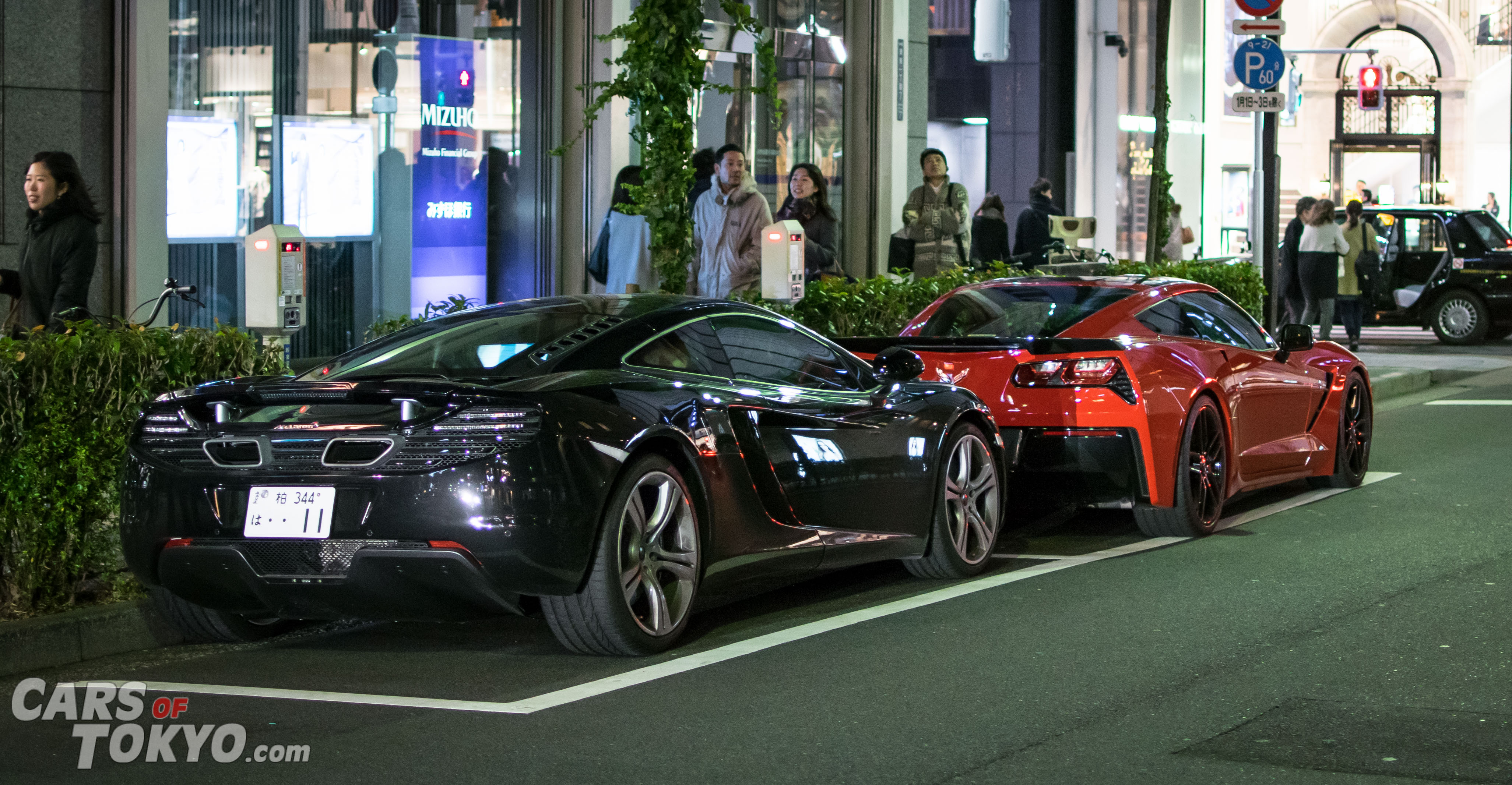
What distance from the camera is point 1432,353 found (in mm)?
22422

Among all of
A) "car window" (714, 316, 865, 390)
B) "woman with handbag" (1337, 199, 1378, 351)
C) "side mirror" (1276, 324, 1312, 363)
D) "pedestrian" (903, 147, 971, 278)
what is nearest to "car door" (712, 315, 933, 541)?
"car window" (714, 316, 865, 390)

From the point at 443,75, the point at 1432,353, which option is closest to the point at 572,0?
the point at 443,75

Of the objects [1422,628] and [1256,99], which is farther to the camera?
[1256,99]

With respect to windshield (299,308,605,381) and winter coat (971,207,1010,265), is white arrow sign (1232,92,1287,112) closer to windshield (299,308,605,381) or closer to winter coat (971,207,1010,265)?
winter coat (971,207,1010,265)

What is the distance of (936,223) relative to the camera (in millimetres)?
16500

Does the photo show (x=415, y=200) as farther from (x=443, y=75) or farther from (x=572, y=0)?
(x=572, y=0)

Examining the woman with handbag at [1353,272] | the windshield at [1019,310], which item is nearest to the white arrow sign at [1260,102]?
the woman with handbag at [1353,272]

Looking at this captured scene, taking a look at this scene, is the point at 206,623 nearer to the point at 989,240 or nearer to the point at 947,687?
the point at 947,687

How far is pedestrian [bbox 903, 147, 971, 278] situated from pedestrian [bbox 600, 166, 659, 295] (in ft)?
11.9

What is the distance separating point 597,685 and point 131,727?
1.39 m

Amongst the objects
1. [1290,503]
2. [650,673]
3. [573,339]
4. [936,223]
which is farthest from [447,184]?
[650,673]

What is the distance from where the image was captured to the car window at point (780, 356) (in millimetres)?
7352

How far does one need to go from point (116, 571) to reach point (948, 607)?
3.10 metres

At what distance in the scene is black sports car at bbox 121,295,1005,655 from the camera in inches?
237
